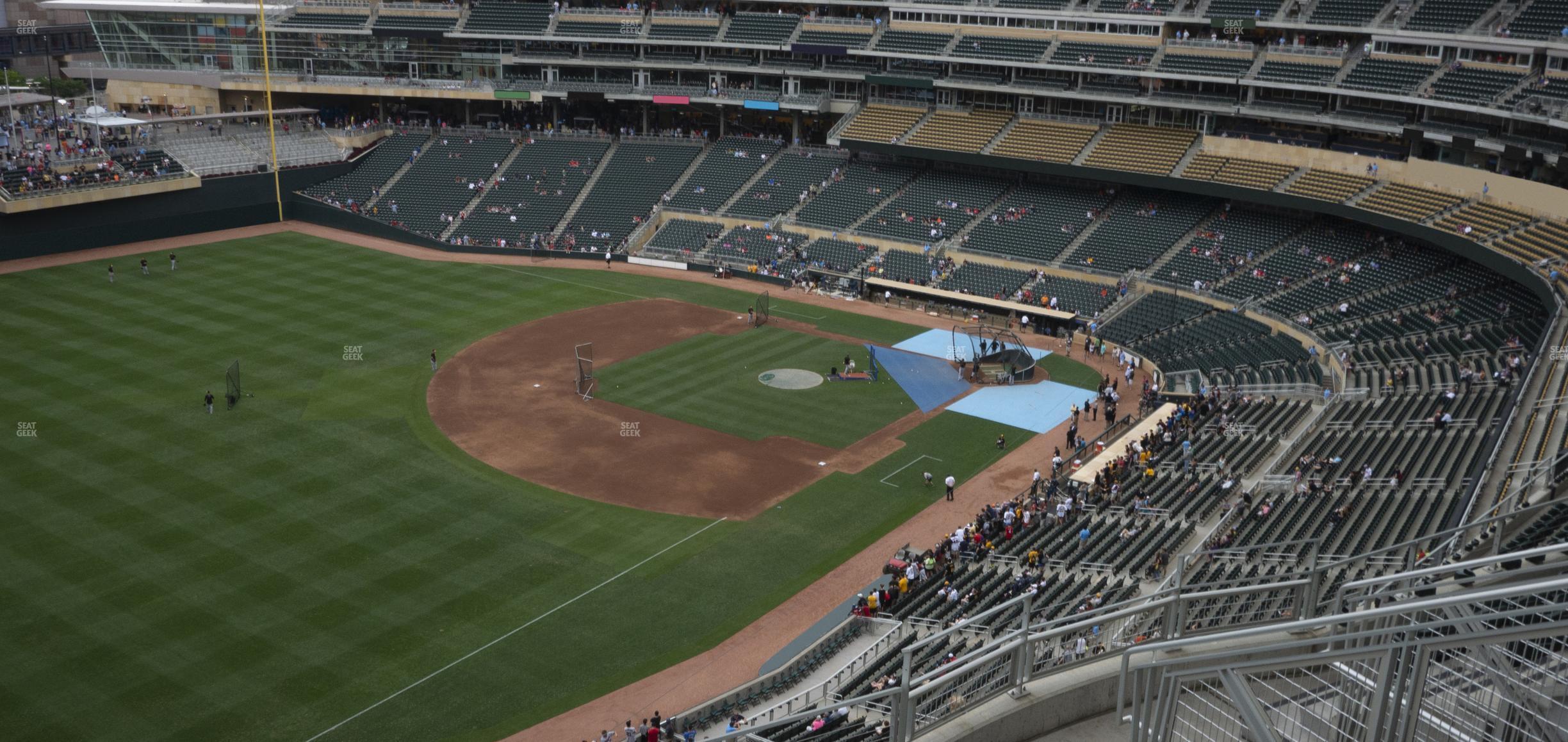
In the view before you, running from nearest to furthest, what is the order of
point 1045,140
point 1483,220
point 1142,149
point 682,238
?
point 1483,220 → point 1142,149 → point 1045,140 → point 682,238

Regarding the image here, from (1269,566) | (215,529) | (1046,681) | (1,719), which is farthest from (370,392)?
(1046,681)

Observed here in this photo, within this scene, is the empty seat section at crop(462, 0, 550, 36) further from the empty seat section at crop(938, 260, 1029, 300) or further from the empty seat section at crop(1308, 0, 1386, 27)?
the empty seat section at crop(1308, 0, 1386, 27)

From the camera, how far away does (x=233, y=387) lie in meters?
46.5

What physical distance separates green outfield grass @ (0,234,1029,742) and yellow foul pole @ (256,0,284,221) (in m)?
23.7

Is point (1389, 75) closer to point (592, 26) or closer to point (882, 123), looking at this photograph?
point (882, 123)

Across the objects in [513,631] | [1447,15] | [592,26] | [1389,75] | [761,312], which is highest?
[592,26]

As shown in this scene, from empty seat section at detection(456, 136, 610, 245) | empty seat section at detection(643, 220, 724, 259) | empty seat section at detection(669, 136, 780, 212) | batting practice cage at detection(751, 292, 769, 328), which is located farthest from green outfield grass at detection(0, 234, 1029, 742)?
empty seat section at detection(669, 136, 780, 212)

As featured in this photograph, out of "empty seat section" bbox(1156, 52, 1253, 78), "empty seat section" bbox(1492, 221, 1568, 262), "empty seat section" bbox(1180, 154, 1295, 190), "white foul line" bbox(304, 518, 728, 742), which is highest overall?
"empty seat section" bbox(1156, 52, 1253, 78)

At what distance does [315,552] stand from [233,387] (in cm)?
1529

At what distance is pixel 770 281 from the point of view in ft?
225

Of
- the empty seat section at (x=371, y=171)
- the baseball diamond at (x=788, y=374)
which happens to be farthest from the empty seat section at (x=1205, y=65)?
the empty seat section at (x=371, y=171)

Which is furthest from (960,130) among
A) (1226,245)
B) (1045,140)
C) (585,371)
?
(585,371)

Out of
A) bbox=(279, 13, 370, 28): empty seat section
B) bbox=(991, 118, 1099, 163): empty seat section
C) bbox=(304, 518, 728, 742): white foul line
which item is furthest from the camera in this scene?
bbox=(279, 13, 370, 28): empty seat section

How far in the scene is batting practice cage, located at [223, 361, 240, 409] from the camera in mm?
46094
